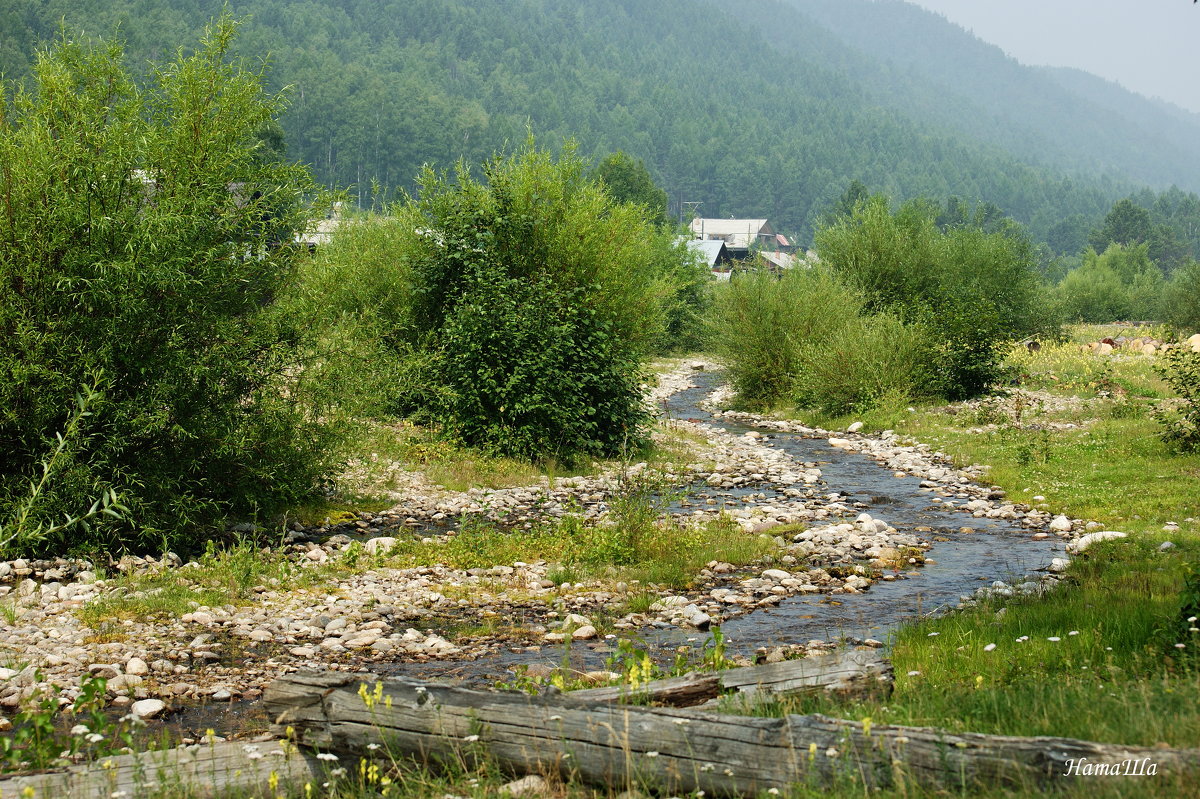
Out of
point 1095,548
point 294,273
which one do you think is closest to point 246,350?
point 294,273

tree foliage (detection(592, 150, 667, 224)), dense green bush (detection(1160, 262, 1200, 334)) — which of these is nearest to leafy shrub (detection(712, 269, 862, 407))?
dense green bush (detection(1160, 262, 1200, 334))

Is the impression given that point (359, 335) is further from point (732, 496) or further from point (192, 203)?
point (732, 496)

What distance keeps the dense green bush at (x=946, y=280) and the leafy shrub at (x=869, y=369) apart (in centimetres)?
66

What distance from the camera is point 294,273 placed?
1361cm

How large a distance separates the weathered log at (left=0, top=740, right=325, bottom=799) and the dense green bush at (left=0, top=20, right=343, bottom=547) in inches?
263

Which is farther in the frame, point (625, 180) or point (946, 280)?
point (625, 180)

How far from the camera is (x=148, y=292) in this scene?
11.5 m

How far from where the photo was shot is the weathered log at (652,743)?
4.24m

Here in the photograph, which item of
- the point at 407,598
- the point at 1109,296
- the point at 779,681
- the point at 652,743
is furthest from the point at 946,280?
the point at 1109,296

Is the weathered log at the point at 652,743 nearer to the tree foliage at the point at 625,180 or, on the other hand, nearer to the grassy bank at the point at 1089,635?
the grassy bank at the point at 1089,635

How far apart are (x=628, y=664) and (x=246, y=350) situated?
7.68 m

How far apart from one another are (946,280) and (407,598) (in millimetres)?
33643

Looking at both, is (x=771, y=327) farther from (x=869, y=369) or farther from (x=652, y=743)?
(x=652, y=743)

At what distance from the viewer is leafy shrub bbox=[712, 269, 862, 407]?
33.2 metres
